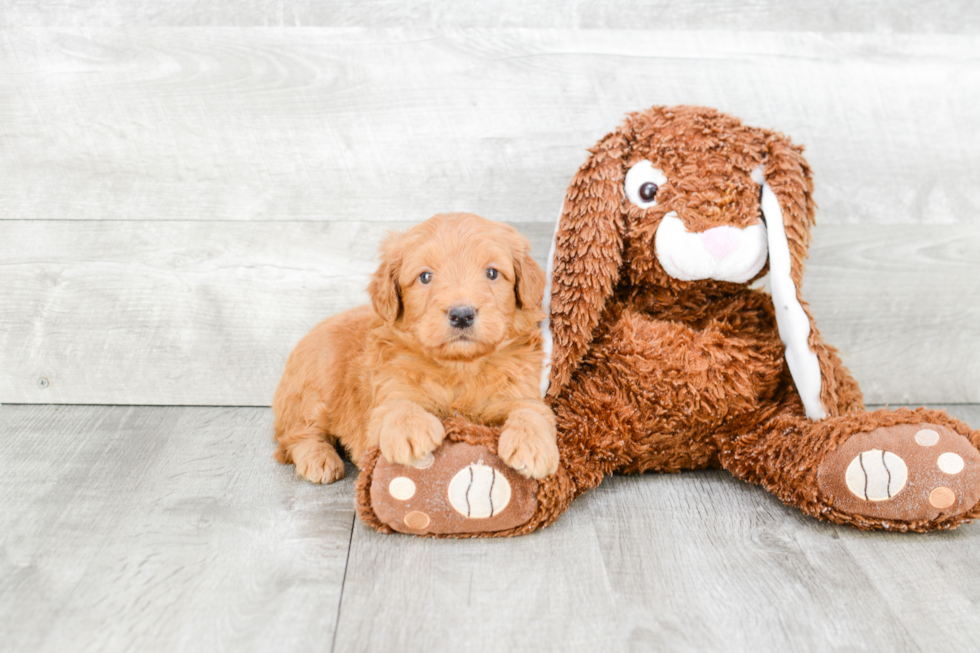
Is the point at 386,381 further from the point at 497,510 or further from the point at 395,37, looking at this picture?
the point at 395,37

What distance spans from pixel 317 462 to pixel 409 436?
1.50ft

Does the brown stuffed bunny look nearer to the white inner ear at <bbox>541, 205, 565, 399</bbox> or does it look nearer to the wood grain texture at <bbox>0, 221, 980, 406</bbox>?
the white inner ear at <bbox>541, 205, 565, 399</bbox>

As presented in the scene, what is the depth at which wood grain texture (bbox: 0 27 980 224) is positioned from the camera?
207 cm

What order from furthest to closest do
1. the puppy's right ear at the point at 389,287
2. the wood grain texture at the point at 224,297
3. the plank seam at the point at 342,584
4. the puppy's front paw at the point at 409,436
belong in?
the wood grain texture at the point at 224,297, the puppy's right ear at the point at 389,287, the puppy's front paw at the point at 409,436, the plank seam at the point at 342,584

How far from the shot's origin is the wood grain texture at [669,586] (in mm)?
1206

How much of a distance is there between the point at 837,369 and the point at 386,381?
3.62 ft

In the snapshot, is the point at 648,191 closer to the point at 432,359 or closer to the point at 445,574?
the point at 432,359

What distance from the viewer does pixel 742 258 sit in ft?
5.23

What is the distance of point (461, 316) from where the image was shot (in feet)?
4.64

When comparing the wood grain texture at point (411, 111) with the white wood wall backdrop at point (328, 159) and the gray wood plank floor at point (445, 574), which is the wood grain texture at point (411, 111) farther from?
the gray wood plank floor at point (445, 574)

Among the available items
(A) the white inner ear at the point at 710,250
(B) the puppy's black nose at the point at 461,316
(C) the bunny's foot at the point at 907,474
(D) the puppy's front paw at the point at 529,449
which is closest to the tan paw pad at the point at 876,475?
(C) the bunny's foot at the point at 907,474

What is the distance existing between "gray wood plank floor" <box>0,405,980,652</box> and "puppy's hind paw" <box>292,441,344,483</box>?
0.03 m

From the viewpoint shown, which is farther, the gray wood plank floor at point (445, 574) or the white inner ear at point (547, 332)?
the white inner ear at point (547, 332)

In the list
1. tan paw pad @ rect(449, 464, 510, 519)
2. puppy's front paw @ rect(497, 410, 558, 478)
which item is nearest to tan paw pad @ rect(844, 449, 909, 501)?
puppy's front paw @ rect(497, 410, 558, 478)
